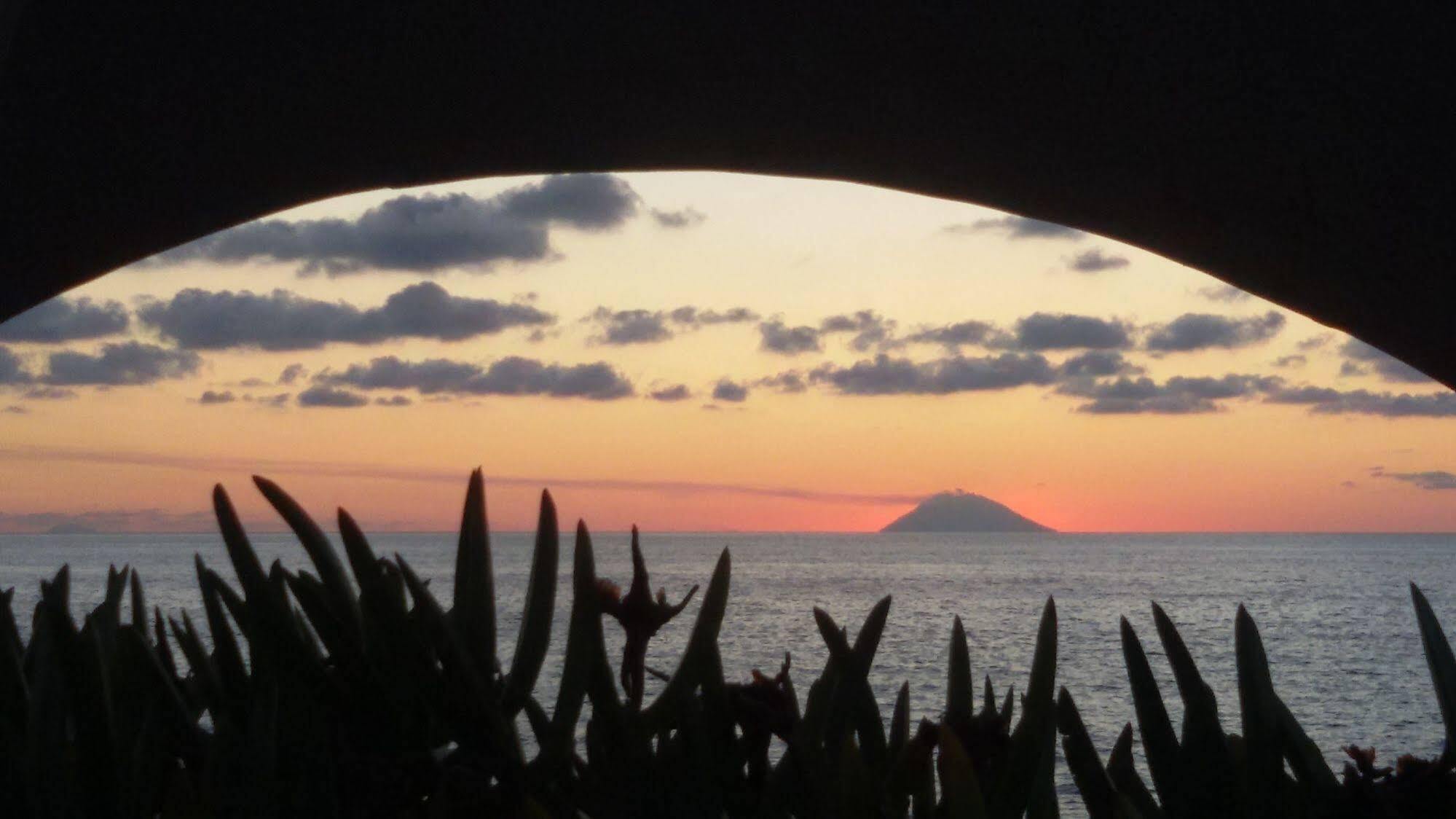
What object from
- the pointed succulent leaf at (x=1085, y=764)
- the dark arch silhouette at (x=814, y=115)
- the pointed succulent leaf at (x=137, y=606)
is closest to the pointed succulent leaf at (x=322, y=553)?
the pointed succulent leaf at (x=137, y=606)

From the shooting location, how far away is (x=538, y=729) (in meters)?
0.83

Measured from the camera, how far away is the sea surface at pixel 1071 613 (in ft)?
109

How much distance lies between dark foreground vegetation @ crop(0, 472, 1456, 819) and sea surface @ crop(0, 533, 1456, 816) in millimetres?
122

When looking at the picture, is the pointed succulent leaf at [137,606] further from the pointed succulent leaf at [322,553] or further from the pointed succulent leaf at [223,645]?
the pointed succulent leaf at [322,553]

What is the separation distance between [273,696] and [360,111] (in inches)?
130

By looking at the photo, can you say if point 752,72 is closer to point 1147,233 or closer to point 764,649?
point 1147,233

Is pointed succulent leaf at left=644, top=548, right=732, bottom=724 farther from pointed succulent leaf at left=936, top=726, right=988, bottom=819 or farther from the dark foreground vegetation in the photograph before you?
pointed succulent leaf at left=936, top=726, right=988, bottom=819

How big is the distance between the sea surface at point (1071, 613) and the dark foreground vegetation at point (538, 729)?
0.40 ft

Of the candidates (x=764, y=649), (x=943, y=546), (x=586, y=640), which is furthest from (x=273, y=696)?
(x=943, y=546)

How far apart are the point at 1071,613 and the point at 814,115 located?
65.1 m

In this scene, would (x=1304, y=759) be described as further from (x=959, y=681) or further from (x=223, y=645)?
(x=223, y=645)

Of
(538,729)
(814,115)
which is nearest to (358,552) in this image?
(538,729)

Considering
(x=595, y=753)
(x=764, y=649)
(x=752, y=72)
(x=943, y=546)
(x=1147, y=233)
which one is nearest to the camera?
(x=595, y=753)

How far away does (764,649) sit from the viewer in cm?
4256
